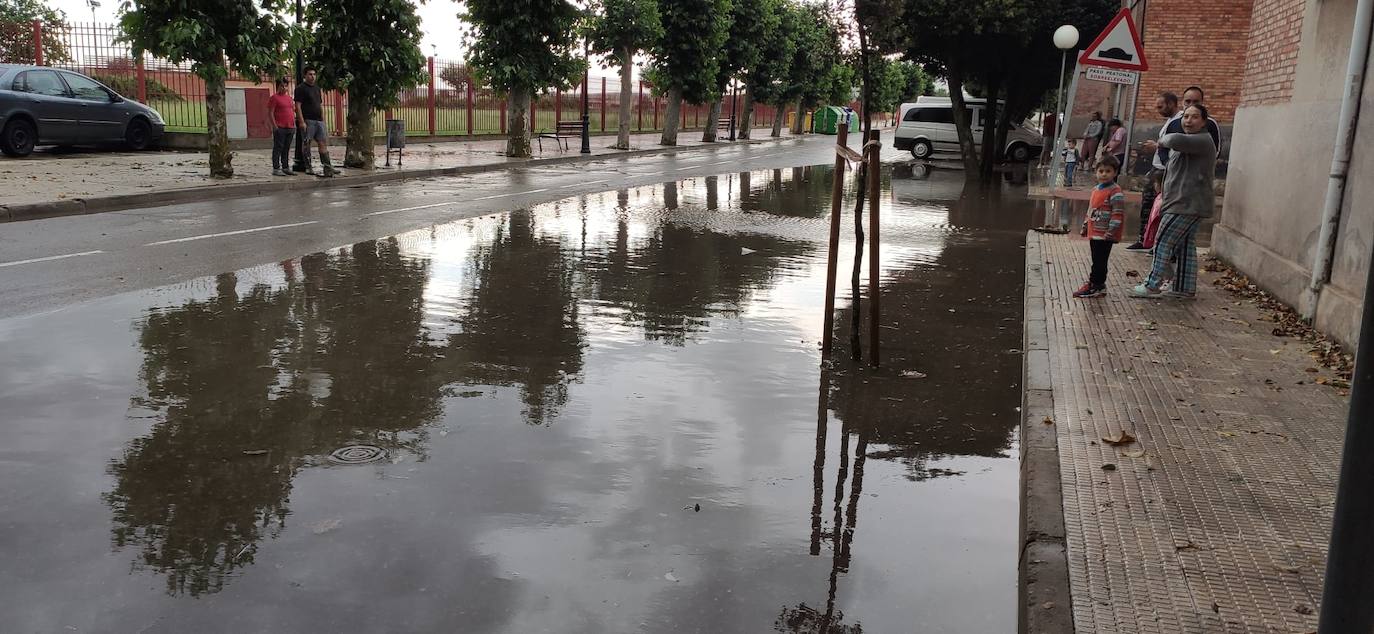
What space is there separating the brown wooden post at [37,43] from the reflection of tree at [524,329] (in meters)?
17.3

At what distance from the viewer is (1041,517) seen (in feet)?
13.5

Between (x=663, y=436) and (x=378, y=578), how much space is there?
1931mm

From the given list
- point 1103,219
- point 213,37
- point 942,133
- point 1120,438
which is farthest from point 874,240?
point 942,133

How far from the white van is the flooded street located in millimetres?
27116

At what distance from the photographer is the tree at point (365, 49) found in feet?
67.4

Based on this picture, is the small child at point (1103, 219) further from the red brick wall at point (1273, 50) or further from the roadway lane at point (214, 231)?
the roadway lane at point (214, 231)

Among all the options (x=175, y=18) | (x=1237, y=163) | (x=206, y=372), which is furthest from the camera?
(x=175, y=18)

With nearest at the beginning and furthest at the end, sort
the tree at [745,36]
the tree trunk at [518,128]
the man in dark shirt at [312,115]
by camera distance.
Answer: the man in dark shirt at [312,115]
the tree trunk at [518,128]
the tree at [745,36]

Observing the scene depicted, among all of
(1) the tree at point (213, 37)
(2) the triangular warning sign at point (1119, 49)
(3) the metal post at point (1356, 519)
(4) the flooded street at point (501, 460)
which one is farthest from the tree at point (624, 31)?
(3) the metal post at point (1356, 519)

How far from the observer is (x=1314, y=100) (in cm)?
895

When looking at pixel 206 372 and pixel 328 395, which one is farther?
pixel 206 372

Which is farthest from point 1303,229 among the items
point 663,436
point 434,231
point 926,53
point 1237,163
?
point 926,53

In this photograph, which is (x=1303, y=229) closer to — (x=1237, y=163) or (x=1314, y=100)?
(x=1314, y=100)

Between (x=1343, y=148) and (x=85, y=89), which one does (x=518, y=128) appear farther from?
(x=1343, y=148)
